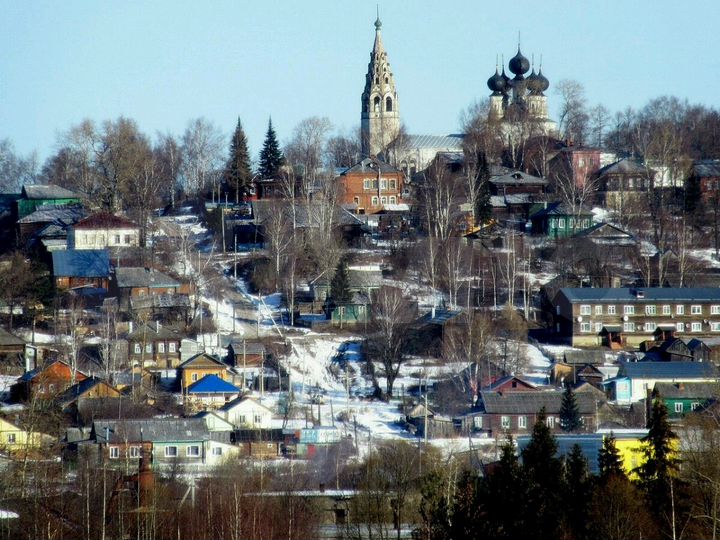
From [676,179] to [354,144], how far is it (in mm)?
15157

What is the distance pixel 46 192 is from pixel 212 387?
18433mm

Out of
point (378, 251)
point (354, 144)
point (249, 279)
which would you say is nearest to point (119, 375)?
point (249, 279)

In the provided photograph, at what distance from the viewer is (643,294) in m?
41.5

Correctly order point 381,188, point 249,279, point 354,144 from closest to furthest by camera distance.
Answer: point 249,279
point 381,188
point 354,144

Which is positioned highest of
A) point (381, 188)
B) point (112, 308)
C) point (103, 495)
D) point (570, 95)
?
point (570, 95)

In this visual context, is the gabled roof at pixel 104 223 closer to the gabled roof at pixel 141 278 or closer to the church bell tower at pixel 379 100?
the gabled roof at pixel 141 278

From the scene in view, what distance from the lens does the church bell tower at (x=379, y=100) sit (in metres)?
67.4


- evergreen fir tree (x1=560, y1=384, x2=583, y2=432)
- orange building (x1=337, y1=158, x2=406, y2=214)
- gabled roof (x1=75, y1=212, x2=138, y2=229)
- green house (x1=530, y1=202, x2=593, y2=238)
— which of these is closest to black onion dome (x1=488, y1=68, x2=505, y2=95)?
orange building (x1=337, y1=158, x2=406, y2=214)

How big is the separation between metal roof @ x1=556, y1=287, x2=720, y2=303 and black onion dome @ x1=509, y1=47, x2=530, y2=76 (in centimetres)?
2870

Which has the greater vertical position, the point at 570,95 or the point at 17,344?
the point at 570,95

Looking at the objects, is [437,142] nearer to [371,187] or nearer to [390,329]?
[371,187]

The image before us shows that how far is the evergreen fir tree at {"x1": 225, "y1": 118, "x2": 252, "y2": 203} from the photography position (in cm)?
5328

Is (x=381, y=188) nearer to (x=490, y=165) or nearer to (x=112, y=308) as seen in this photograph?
(x=490, y=165)

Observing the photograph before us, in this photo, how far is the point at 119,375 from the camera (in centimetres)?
3691
